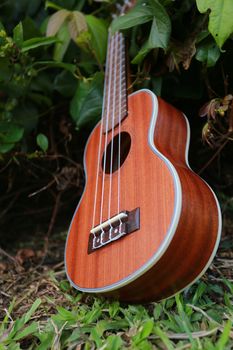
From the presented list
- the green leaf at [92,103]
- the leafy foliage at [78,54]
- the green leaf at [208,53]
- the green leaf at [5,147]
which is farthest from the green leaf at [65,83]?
the green leaf at [208,53]

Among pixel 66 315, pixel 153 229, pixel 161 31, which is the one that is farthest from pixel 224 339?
pixel 161 31

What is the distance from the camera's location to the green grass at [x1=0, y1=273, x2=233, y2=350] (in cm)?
69

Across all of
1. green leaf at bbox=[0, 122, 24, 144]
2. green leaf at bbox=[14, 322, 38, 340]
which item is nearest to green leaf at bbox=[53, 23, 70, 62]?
green leaf at bbox=[0, 122, 24, 144]

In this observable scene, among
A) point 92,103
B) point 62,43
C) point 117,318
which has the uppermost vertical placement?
point 62,43

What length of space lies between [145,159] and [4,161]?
22.7 inches

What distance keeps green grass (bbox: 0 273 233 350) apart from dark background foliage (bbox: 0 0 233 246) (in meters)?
0.38

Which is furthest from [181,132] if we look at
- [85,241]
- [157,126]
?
[85,241]

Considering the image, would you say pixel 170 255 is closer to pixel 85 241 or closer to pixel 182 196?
pixel 182 196

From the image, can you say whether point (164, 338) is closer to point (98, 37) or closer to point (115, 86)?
point (115, 86)

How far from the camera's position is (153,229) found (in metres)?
0.74

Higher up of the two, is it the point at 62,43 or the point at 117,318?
the point at 62,43

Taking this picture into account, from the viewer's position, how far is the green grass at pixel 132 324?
0.69m

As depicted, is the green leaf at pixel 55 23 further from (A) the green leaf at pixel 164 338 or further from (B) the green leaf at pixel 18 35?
(A) the green leaf at pixel 164 338

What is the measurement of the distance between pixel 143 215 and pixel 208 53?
1.35ft
